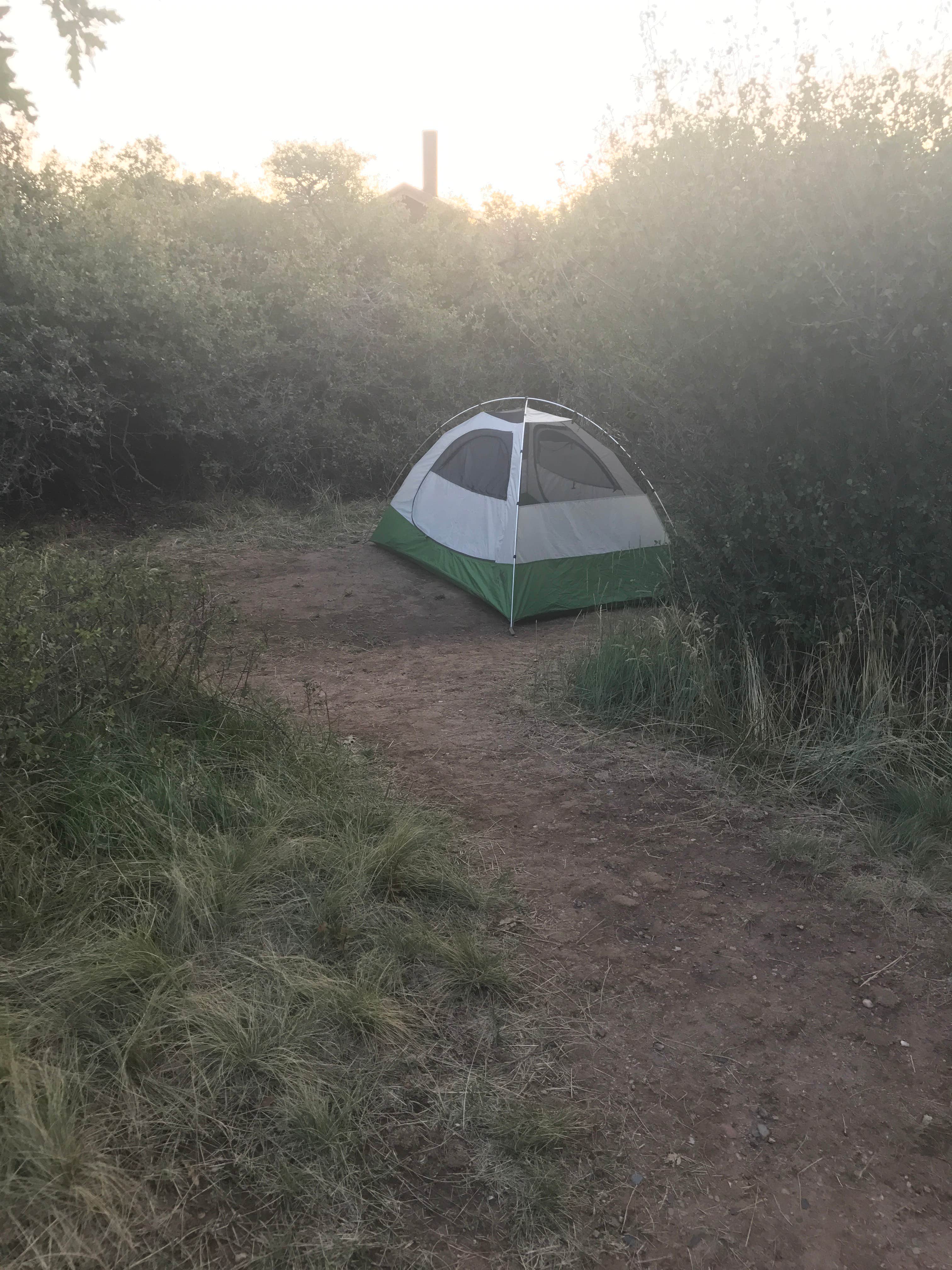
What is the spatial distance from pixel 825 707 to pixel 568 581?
297 centimetres

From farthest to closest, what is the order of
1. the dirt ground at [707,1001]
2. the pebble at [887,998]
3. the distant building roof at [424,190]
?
1. the distant building roof at [424,190]
2. the pebble at [887,998]
3. the dirt ground at [707,1001]

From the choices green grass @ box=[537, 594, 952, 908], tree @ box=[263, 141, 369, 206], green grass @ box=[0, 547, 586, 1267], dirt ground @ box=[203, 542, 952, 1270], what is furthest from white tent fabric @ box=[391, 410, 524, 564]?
tree @ box=[263, 141, 369, 206]

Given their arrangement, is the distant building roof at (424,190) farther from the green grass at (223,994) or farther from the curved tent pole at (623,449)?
the green grass at (223,994)

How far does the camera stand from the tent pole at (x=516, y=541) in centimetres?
712

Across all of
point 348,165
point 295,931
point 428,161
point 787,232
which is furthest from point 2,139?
point 428,161

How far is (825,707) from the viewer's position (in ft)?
15.3

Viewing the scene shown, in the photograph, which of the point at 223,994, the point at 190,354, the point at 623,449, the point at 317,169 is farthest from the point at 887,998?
the point at 317,169

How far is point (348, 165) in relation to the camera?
23.5 meters

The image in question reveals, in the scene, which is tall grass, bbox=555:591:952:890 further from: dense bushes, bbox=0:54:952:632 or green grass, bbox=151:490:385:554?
green grass, bbox=151:490:385:554

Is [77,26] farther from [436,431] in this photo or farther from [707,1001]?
[436,431]

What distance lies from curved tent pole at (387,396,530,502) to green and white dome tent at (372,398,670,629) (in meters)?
0.12

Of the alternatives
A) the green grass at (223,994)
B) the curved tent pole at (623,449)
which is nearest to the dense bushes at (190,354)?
the curved tent pole at (623,449)

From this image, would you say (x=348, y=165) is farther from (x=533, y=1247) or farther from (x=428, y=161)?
(x=533, y=1247)

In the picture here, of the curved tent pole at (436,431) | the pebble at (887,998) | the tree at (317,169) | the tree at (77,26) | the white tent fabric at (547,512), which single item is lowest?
the pebble at (887,998)
